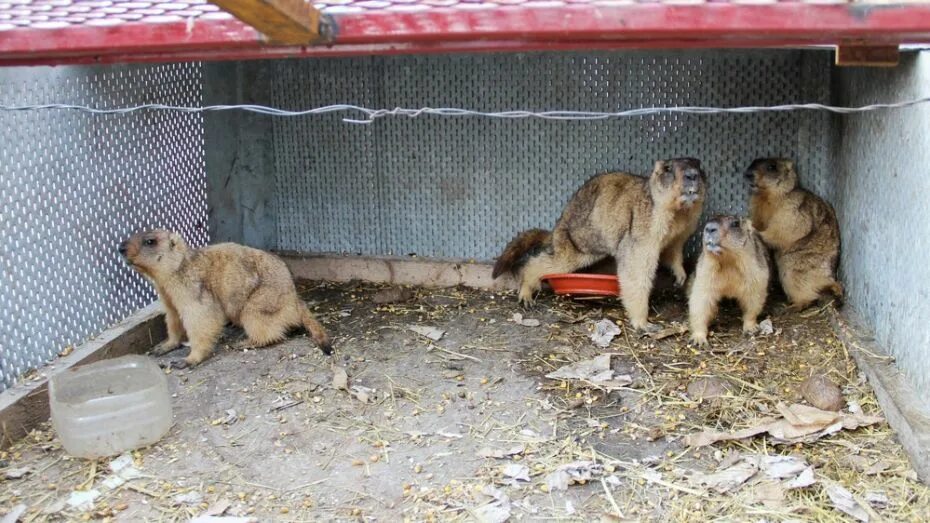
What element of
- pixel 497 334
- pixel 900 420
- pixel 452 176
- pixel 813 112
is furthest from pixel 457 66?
pixel 900 420

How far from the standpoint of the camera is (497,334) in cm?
847

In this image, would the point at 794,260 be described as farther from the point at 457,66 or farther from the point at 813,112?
the point at 457,66

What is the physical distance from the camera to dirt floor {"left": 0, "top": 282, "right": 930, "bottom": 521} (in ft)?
18.5

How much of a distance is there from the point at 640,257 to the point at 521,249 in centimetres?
132

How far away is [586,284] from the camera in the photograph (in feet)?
28.9

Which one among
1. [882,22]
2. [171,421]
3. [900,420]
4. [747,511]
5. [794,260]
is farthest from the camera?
[794,260]

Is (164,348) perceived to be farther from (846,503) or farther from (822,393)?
(846,503)

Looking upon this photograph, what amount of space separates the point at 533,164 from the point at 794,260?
2.68 metres

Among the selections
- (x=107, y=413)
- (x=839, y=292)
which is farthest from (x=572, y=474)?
(x=839, y=292)

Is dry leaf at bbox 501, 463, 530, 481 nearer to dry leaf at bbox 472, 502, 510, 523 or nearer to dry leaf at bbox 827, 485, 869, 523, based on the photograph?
dry leaf at bbox 472, 502, 510, 523

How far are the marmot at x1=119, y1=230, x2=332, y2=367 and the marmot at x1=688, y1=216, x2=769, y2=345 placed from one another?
10.7ft

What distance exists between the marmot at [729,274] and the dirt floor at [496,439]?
0.28 m

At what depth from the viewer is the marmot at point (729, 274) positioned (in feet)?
25.5

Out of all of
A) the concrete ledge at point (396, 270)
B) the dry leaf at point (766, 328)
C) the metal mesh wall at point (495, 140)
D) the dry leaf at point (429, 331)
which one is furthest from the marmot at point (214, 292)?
the dry leaf at point (766, 328)
